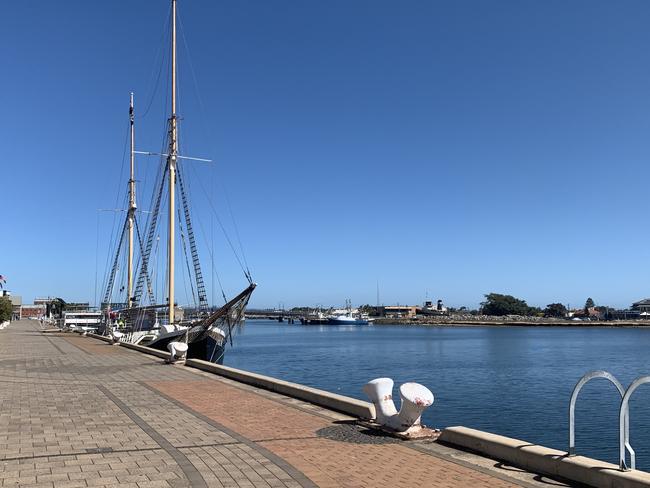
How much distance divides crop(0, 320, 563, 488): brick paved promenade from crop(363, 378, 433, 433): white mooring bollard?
0.44 m

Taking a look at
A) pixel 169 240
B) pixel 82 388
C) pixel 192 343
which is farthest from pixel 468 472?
pixel 169 240

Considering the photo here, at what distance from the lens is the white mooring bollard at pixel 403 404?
9.67 meters

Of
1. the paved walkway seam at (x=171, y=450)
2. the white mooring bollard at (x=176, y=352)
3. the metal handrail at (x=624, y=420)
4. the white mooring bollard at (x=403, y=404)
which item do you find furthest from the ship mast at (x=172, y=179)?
the metal handrail at (x=624, y=420)

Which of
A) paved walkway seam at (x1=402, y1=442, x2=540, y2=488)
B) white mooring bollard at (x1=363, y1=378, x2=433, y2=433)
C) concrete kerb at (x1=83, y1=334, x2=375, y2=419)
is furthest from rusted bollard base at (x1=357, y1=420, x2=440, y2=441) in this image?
concrete kerb at (x1=83, y1=334, x2=375, y2=419)

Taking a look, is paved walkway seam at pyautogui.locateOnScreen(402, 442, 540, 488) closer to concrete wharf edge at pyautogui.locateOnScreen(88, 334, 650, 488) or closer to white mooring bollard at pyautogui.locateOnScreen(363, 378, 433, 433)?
concrete wharf edge at pyautogui.locateOnScreen(88, 334, 650, 488)

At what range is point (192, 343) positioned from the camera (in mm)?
34438

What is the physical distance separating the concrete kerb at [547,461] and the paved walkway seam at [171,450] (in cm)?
388

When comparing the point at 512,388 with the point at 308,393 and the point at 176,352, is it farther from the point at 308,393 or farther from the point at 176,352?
the point at 308,393

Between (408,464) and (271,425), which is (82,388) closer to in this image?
(271,425)

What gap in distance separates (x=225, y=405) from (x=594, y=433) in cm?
1307

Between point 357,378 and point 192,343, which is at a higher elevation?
point 192,343

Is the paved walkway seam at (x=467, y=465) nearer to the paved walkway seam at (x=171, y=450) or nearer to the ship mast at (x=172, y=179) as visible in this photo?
the paved walkway seam at (x=171, y=450)

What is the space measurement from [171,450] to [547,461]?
16.4 ft

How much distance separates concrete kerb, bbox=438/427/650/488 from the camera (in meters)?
6.76
